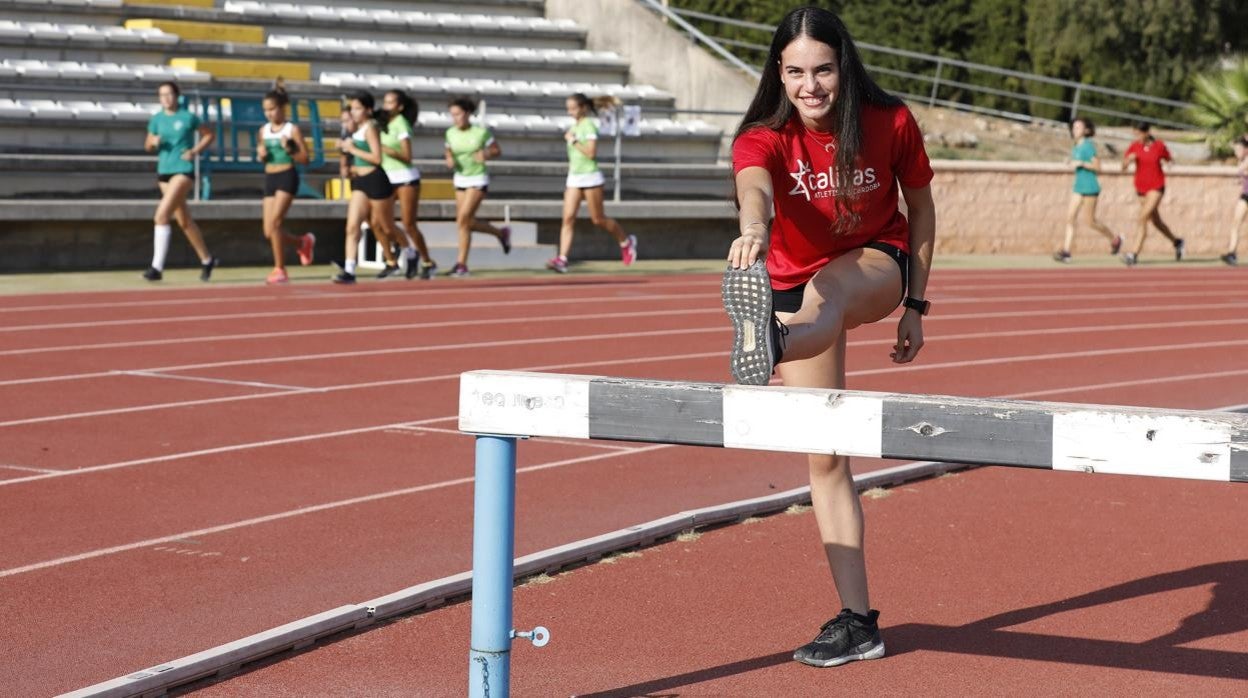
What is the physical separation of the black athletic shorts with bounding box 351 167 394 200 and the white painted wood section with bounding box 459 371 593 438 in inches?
523

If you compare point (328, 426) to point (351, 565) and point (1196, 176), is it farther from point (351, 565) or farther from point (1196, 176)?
point (1196, 176)

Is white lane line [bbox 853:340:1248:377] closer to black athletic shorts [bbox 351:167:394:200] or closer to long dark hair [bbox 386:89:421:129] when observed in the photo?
black athletic shorts [bbox 351:167:394:200]

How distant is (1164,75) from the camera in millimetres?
37531

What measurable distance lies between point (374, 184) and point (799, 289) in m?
12.9

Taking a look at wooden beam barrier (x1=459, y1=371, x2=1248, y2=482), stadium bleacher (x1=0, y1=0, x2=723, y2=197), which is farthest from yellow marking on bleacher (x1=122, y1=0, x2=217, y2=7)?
wooden beam barrier (x1=459, y1=371, x2=1248, y2=482)

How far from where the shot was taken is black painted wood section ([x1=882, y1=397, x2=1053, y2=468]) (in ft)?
11.2

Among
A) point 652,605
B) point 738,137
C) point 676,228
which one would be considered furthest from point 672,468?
point 676,228

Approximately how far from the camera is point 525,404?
3.75m

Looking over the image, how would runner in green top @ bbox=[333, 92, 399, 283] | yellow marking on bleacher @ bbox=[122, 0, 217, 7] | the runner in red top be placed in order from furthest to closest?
the runner in red top
yellow marking on bleacher @ bbox=[122, 0, 217, 7]
runner in green top @ bbox=[333, 92, 399, 283]

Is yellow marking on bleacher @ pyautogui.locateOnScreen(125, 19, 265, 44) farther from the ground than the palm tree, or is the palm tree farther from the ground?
yellow marking on bleacher @ pyautogui.locateOnScreen(125, 19, 265, 44)

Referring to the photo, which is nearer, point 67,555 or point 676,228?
point 67,555

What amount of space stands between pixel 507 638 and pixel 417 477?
11.4 feet

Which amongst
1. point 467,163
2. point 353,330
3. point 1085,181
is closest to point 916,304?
point 353,330

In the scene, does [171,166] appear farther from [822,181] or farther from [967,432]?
[967,432]
